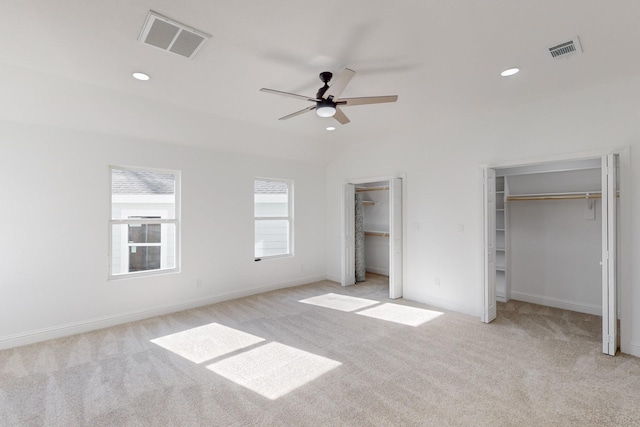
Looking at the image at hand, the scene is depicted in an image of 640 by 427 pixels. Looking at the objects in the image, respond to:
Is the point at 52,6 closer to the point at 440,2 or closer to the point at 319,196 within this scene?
the point at 440,2

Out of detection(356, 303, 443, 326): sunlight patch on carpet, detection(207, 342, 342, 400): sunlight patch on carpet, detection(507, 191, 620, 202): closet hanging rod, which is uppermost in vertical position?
detection(507, 191, 620, 202): closet hanging rod

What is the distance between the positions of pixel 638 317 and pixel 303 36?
13.7 ft

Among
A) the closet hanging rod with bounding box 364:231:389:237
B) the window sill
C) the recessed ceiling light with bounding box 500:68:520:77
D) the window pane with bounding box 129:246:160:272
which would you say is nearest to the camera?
the recessed ceiling light with bounding box 500:68:520:77

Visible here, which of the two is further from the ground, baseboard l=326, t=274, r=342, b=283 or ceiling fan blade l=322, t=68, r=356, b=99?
ceiling fan blade l=322, t=68, r=356, b=99

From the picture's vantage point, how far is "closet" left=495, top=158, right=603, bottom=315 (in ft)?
13.6

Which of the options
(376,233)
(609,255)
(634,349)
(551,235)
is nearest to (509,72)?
(609,255)

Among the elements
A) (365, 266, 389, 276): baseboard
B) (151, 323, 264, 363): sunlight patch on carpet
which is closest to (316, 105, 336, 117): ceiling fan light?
(151, 323, 264, 363): sunlight patch on carpet

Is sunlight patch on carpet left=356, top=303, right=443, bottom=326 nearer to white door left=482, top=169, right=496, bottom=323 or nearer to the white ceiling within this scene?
white door left=482, top=169, right=496, bottom=323

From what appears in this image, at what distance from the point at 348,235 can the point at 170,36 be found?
176 inches

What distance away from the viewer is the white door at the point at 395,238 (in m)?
5.00

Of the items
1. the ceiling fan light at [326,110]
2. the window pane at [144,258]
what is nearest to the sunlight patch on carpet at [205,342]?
the window pane at [144,258]

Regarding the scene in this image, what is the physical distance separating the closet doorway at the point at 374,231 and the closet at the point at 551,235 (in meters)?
1.58

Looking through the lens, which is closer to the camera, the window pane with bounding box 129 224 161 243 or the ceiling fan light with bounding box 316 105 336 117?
the ceiling fan light with bounding box 316 105 336 117

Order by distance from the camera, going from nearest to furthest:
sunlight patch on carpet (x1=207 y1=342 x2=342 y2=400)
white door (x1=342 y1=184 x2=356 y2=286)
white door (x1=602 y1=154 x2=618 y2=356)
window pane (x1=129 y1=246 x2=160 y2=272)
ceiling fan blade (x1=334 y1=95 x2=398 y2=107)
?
sunlight patch on carpet (x1=207 y1=342 x2=342 y2=400) → ceiling fan blade (x1=334 y1=95 x2=398 y2=107) → white door (x1=602 y1=154 x2=618 y2=356) → window pane (x1=129 y1=246 x2=160 y2=272) → white door (x1=342 y1=184 x2=356 y2=286)
